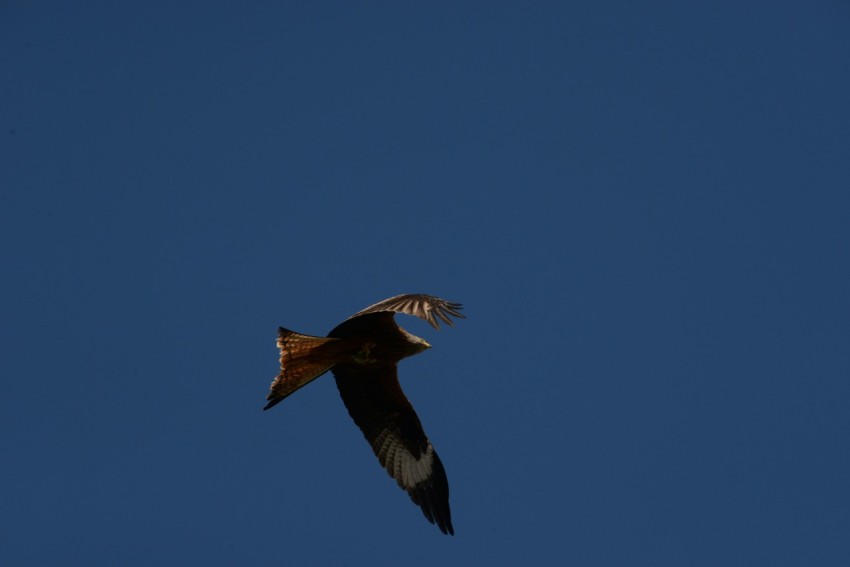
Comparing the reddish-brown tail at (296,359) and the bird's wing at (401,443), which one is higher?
the reddish-brown tail at (296,359)

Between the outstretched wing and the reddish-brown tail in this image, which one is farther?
the reddish-brown tail

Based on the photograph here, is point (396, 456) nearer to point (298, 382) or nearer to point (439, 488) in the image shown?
point (439, 488)

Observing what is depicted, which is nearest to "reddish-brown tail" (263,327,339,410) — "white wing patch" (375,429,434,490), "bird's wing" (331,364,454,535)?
"bird's wing" (331,364,454,535)

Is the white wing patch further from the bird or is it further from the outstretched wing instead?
the outstretched wing

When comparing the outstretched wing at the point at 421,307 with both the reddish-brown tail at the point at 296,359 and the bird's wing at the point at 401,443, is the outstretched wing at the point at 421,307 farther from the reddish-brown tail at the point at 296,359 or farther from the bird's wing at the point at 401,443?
the bird's wing at the point at 401,443

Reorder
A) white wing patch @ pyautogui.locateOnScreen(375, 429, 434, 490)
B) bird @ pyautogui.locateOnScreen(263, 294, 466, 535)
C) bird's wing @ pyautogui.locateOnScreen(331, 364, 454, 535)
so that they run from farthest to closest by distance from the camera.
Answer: white wing patch @ pyautogui.locateOnScreen(375, 429, 434, 490) → bird's wing @ pyautogui.locateOnScreen(331, 364, 454, 535) → bird @ pyautogui.locateOnScreen(263, 294, 466, 535)

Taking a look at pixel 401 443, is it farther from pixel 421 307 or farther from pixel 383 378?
pixel 421 307

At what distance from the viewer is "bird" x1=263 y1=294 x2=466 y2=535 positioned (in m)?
8.16

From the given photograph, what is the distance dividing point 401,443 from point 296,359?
1.81 m

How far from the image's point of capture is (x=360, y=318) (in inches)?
323

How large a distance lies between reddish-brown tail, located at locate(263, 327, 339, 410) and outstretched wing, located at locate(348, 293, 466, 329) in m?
0.44

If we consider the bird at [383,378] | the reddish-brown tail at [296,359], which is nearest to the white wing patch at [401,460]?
the bird at [383,378]

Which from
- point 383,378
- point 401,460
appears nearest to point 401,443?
point 401,460

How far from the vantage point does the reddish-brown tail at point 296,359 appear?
8.16 meters
